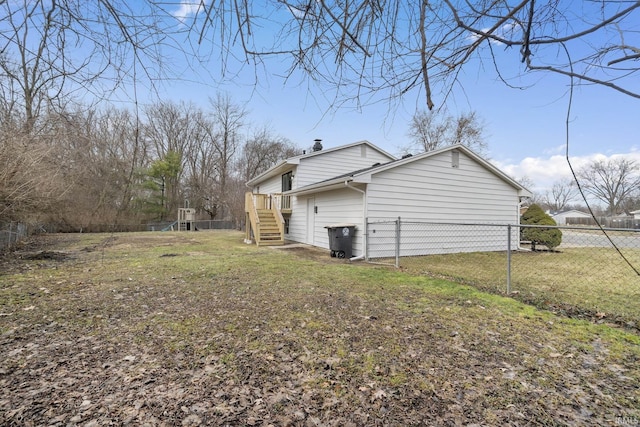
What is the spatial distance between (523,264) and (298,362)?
8.51m

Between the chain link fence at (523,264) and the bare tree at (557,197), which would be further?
the bare tree at (557,197)

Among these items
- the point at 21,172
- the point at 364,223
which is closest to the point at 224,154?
the point at 21,172

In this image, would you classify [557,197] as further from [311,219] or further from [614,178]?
[311,219]

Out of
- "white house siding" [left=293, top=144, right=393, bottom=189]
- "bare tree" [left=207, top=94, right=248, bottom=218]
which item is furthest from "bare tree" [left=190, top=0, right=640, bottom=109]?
"bare tree" [left=207, top=94, right=248, bottom=218]

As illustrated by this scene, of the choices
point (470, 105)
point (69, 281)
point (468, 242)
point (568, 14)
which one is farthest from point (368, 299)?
point (468, 242)

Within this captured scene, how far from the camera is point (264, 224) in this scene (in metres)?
13.4

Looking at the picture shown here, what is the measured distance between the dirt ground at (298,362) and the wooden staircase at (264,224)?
8.10 m

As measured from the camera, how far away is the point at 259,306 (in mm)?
4211

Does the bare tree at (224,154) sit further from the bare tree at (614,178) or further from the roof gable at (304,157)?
the bare tree at (614,178)

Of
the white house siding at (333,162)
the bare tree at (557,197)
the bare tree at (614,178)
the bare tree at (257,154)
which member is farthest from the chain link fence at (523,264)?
the bare tree at (557,197)

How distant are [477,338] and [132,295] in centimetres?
477

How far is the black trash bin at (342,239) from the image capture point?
9.21 m

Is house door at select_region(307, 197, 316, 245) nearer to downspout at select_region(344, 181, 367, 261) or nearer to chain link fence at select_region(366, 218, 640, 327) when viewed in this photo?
downspout at select_region(344, 181, 367, 261)

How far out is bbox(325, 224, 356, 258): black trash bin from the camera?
9211mm
